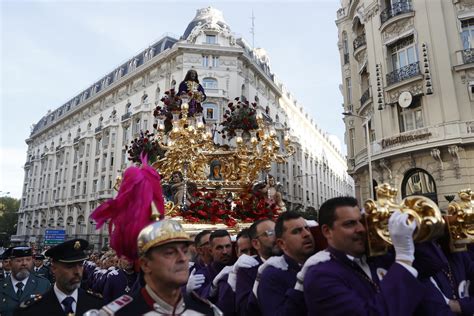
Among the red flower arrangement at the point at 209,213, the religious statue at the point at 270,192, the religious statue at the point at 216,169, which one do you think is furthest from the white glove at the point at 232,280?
the religious statue at the point at 216,169

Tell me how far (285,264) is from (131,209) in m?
1.68

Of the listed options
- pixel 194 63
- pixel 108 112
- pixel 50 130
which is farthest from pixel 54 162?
pixel 194 63

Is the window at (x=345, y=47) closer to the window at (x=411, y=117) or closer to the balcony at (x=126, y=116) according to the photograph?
the window at (x=411, y=117)

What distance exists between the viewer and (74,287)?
3830 mm

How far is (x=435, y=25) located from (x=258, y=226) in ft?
56.7

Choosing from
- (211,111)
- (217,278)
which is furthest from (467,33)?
(211,111)

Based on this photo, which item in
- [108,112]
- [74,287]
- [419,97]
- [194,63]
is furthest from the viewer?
[108,112]

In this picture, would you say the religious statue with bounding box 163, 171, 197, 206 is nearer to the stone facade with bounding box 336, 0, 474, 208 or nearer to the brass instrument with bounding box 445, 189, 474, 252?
the brass instrument with bounding box 445, 189, 474, 252

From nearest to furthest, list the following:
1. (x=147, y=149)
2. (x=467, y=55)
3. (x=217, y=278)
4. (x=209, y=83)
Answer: (x=217, y=278)
(x=147, y=149)
(x=467, y=55)
(x=209, y=83)

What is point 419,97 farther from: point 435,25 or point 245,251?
point 245,251

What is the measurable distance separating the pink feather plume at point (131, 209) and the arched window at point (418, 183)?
16.8m

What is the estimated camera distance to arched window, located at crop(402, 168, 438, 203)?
1669 centimetres

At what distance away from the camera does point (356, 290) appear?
256 centimetres

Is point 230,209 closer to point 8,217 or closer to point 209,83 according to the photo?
point 209,83
